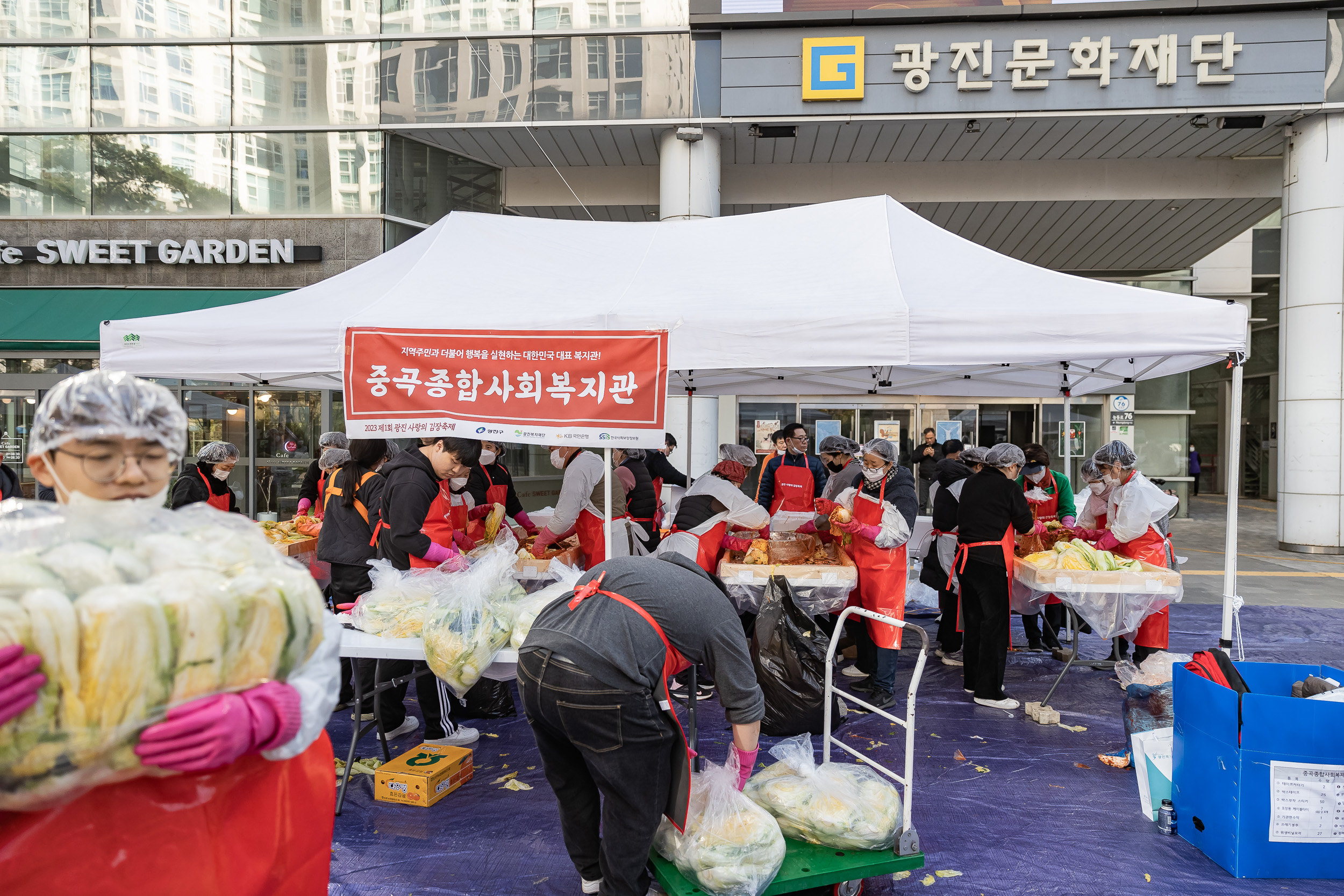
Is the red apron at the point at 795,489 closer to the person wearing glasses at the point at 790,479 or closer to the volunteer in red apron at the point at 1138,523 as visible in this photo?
the person wearing glasses at the point at 790,479

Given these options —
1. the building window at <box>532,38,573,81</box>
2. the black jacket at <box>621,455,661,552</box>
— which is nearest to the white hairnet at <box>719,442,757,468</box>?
the black jacket at <box>621,455,661,552</box>

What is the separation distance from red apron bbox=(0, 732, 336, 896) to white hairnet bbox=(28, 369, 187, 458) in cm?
58

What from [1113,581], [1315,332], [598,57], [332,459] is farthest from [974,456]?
[1315,332]

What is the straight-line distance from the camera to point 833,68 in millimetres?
10844

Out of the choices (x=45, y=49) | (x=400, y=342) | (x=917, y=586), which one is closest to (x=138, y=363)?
(x=400, y=342)

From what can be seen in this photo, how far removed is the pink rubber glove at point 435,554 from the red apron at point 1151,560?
4.75m

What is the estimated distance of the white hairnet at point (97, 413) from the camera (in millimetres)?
1332

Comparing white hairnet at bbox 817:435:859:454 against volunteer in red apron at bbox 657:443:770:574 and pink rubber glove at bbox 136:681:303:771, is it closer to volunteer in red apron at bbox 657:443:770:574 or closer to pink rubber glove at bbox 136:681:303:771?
volunteer in red apron at bbox 657:443:770:574

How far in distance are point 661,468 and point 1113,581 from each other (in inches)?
173

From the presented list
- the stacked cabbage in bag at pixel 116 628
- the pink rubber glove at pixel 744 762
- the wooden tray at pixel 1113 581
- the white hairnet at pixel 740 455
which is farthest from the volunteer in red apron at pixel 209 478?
the wooden tray at pixel 1113 581

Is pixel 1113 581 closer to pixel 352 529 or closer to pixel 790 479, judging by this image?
pixel 790 479

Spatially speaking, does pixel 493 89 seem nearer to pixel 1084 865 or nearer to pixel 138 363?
pixel 138 363

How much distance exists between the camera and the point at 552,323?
3.97m

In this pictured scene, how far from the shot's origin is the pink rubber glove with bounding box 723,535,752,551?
568 cm
